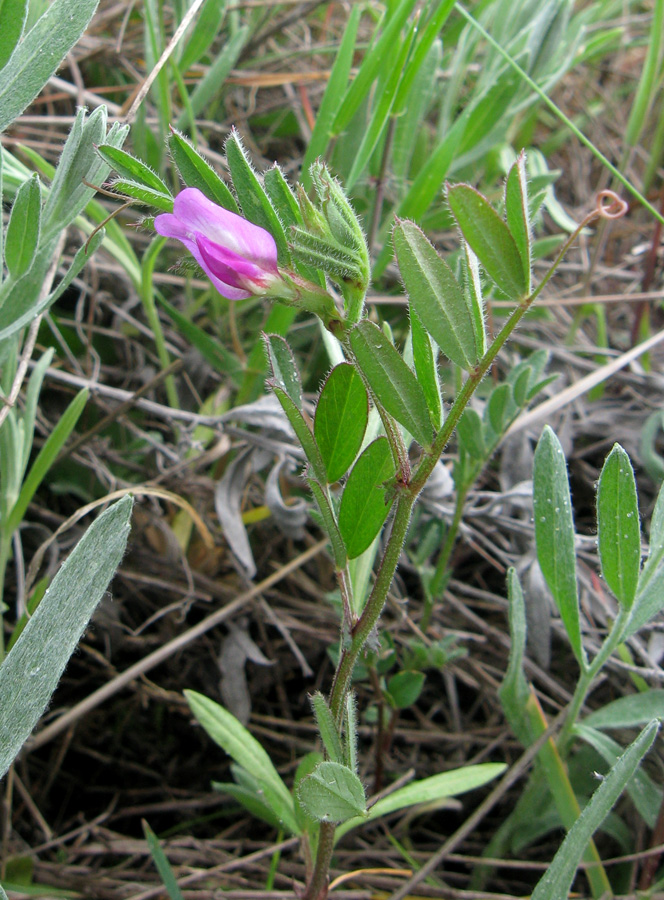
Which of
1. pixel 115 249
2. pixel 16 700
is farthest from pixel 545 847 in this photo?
pixel 115 249

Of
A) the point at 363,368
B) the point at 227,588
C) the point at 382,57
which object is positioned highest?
the point at 382,57

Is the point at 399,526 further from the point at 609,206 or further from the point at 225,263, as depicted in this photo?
the point at 609,206

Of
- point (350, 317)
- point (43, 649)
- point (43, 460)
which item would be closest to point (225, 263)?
point (350, 317)

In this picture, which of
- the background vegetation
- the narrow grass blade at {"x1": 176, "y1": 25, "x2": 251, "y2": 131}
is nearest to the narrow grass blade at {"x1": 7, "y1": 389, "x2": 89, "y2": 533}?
the background vegetation

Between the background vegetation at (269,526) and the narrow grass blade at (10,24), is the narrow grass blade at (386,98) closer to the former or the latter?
the background vegetation at (269,526)

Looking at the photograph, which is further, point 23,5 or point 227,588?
point 227,588

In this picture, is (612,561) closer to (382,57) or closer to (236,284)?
(236,284)

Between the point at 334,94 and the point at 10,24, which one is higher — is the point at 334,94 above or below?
below
